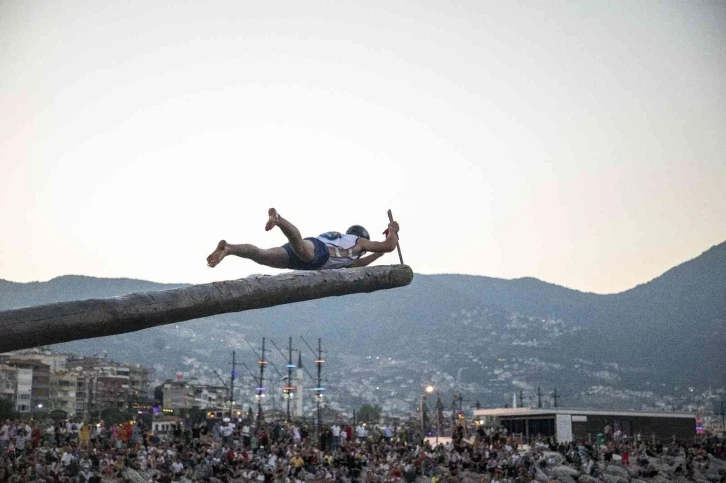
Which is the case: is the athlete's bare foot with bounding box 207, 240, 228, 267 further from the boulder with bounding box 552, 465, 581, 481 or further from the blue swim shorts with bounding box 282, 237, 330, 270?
the boulder with bounding box 552, 465, 581, 481

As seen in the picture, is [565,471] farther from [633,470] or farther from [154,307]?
[154,307]

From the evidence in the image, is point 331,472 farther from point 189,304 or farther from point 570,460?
point 189,304

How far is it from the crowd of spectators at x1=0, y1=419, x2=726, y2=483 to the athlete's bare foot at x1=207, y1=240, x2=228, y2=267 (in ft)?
50.3

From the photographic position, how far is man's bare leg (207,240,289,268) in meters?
6.09

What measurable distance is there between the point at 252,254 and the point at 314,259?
613 mm

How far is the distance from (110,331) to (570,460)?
1271 inches

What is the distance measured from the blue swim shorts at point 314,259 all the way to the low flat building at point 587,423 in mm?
43858

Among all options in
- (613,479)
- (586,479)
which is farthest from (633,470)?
(586,479)

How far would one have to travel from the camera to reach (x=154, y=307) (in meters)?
4.96

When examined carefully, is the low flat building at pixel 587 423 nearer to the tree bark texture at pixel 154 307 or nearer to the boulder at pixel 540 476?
the boulder at pixel 540 476

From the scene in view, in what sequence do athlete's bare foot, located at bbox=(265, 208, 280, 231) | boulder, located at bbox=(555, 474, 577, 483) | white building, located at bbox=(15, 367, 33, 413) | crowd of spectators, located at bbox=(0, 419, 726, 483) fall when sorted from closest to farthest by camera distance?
1. athlete's bare foot, located at bbox=(265, 208, 280, 231)
2. crowd of spectators, located at bbox=(0, 419, 726, 483)
3. boulder, located at bbox=(555, 474, 577, 483)
4. white building, located at bbox=(15, 367, 33, 413)

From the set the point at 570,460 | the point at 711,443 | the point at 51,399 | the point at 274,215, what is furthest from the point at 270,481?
the point at 51,399

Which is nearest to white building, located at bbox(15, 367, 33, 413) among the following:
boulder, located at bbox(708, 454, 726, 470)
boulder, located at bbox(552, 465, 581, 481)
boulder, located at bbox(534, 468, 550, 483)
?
boulder, located at bbox(708, 454, 726, 470)

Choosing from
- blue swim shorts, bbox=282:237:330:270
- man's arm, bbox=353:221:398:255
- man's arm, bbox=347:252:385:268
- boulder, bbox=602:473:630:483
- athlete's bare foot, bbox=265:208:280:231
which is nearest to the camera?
athlete's bare foot, bbox=265:208:280:231
